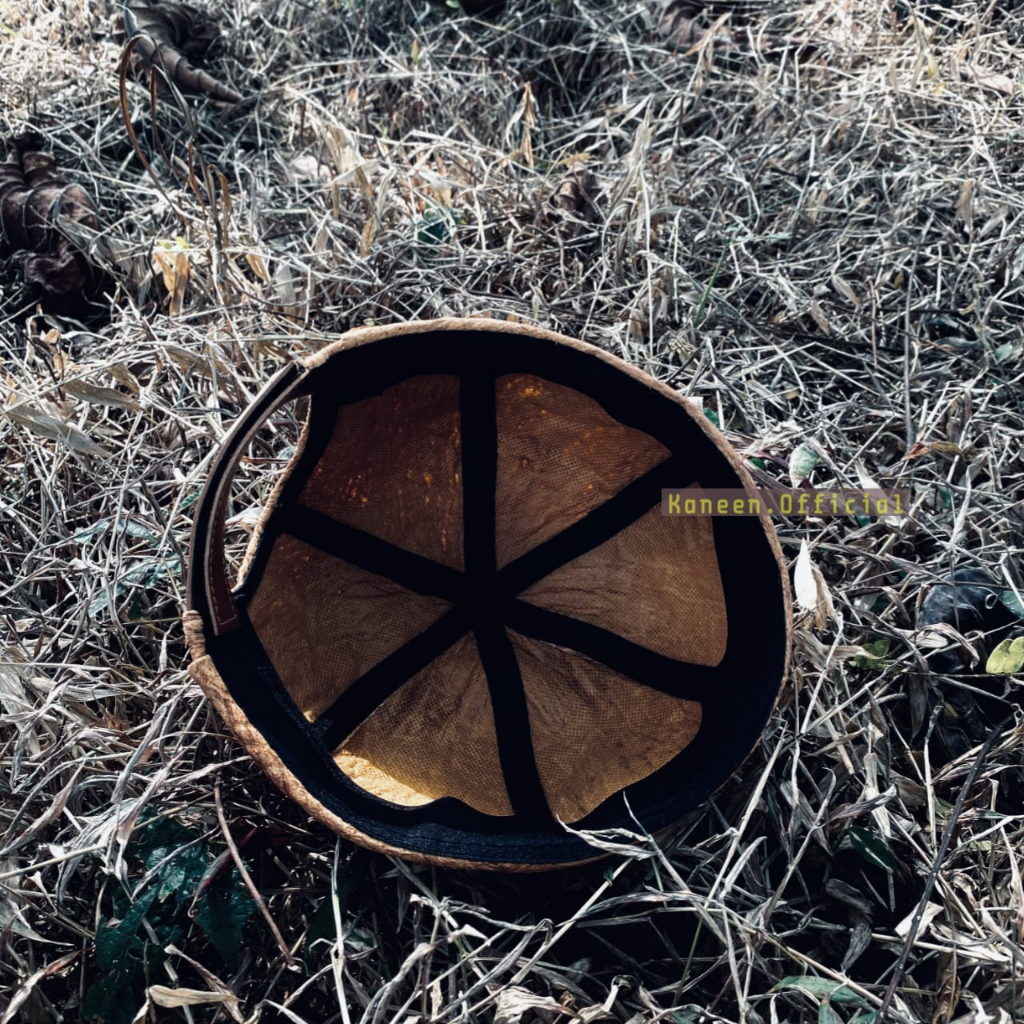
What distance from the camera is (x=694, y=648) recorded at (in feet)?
4.11

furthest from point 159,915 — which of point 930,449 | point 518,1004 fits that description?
point 930,449

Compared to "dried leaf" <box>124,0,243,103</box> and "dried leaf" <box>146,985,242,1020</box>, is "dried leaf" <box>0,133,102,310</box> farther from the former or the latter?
"dried leaf" <box>146,985,242,1020</box>

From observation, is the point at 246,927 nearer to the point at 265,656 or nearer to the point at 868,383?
the point at 265,656

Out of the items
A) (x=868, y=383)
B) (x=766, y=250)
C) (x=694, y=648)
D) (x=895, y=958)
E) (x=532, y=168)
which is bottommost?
(x=895, y=958)

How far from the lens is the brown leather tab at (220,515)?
957mm

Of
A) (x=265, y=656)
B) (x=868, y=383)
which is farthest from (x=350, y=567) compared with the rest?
(x=868, y=383)

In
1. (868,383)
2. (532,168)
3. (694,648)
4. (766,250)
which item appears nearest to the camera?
(694,648)

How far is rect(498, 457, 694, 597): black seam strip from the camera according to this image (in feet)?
4.32

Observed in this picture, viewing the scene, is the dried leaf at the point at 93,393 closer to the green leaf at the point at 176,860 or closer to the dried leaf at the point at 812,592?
the green leaf at the point at 176,860

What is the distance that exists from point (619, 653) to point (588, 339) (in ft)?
1.71

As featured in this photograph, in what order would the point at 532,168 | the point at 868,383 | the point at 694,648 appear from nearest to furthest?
the point at 694,648 < the point at 868,383 < the point at 532,168

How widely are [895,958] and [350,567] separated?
899 mm

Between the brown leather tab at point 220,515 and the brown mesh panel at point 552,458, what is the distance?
440 mm

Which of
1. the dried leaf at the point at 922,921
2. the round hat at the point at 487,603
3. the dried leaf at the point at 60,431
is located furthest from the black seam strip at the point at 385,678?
the dried leaf at the point at 922,921
